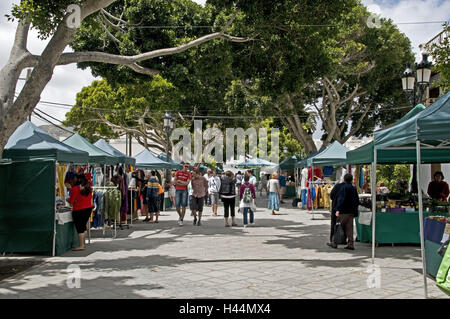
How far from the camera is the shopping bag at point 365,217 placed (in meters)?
10.5

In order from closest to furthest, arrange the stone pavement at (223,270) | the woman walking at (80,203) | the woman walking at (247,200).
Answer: the stone pavement at (223,270)
the woman walking at (80,203)
the woman walking at (247,200)

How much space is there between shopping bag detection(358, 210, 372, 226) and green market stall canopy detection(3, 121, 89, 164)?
22.6ft

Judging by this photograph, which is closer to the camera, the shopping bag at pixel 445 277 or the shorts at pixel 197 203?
the shopping bag at pixel 445 277

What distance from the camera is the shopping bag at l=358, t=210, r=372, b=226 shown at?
10.5 meters

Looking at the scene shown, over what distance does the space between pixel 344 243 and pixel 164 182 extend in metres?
14.5

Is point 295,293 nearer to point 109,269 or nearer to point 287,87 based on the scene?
point 109,269

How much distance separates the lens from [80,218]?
10.0 m

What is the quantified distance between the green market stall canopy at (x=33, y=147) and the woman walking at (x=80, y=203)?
1.94 feet

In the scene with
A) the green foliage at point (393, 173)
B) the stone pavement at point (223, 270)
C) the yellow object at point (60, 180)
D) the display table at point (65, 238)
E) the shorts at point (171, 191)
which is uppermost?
the green foliage at point (393, 173)

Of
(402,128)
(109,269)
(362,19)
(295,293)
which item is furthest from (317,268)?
(362,19)

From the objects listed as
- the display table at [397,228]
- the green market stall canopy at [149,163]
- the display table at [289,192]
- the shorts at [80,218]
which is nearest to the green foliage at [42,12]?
the shorts at [80,218]

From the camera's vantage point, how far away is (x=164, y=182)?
23391 millimetres

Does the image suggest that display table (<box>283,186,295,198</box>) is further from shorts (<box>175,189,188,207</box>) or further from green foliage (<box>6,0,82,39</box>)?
green foliage (<box>6,0,82,39</box>)

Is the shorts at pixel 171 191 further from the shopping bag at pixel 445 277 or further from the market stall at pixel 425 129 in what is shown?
the shopping bag at pixel 445 277
